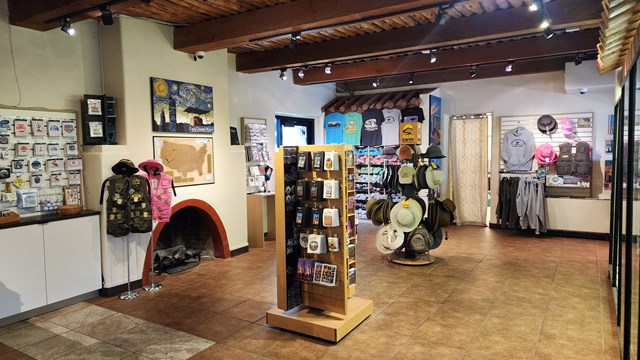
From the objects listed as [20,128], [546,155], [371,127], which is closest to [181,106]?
[20,128]

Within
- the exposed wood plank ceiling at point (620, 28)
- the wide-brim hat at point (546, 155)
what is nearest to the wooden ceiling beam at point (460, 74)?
the wide-brim hat at point (546, 155)

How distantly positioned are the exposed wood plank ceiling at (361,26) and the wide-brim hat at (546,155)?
8.20 feet

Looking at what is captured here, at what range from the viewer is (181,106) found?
596 cm

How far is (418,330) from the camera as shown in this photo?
4023 millimetres

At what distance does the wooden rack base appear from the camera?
380 centimetres

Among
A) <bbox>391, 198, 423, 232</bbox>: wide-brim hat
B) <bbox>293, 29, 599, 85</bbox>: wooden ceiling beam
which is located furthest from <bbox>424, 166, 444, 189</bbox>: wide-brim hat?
<bbox>293, 29, 599, 85</bbox>: wooden ceiling beam

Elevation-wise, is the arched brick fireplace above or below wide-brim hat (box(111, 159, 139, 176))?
below

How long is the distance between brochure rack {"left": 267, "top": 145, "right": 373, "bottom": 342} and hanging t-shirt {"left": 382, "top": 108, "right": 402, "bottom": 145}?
223 inches

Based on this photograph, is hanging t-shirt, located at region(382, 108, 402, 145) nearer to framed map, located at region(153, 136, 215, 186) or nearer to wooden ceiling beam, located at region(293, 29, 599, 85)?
wooden ceiling beam, located at region(293, 29, 599, 85)

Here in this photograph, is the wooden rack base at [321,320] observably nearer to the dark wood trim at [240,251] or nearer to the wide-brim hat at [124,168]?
the wide-brim hat at [124,168]

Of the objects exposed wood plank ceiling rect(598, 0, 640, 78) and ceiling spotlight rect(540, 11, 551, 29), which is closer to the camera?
exposed wood plank ceiling rect(598, 0, 640, 78)

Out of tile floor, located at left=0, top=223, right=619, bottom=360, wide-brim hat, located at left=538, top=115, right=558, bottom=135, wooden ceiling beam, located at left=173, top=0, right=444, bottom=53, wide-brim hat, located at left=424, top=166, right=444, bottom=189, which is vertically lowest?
tile floor, located at left=0, top=223, right=619, bottom=360

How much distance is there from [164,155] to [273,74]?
342 centimetres

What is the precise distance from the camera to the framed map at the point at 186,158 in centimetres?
574
